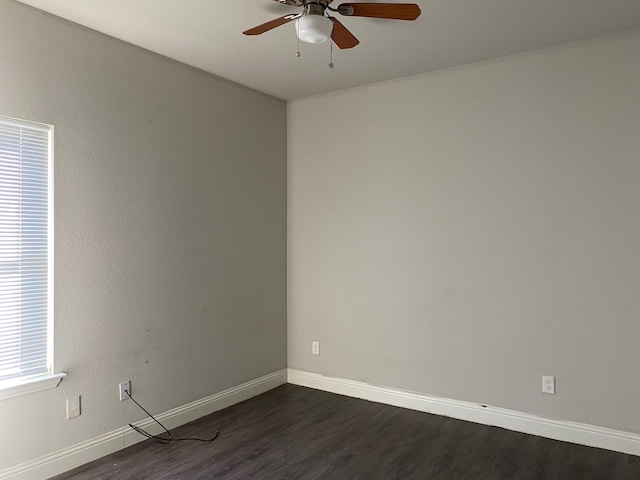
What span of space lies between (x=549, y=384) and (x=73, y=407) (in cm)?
308

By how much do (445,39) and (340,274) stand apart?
2.06 meters

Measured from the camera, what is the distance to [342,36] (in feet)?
8.07

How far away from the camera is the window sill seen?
8.25 ft

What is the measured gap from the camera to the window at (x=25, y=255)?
8.45 ft

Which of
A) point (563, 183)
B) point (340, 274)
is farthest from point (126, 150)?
point (563, 183)

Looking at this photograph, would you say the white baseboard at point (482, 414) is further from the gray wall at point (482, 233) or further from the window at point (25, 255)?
the window at point (25, 255)

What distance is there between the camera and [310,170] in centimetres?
439

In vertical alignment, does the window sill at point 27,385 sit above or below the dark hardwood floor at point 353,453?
above

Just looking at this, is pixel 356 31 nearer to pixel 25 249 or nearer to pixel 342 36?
pixel 342 36

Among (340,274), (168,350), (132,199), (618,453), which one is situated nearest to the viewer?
(618,453)

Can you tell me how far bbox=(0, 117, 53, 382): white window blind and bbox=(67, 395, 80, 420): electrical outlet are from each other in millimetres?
226

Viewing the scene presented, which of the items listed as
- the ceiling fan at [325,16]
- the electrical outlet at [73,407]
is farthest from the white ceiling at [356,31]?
the electrical outlet at [73,407]

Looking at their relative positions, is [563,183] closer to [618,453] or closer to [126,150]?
[618,453]

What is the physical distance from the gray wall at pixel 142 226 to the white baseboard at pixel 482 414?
59 cm
